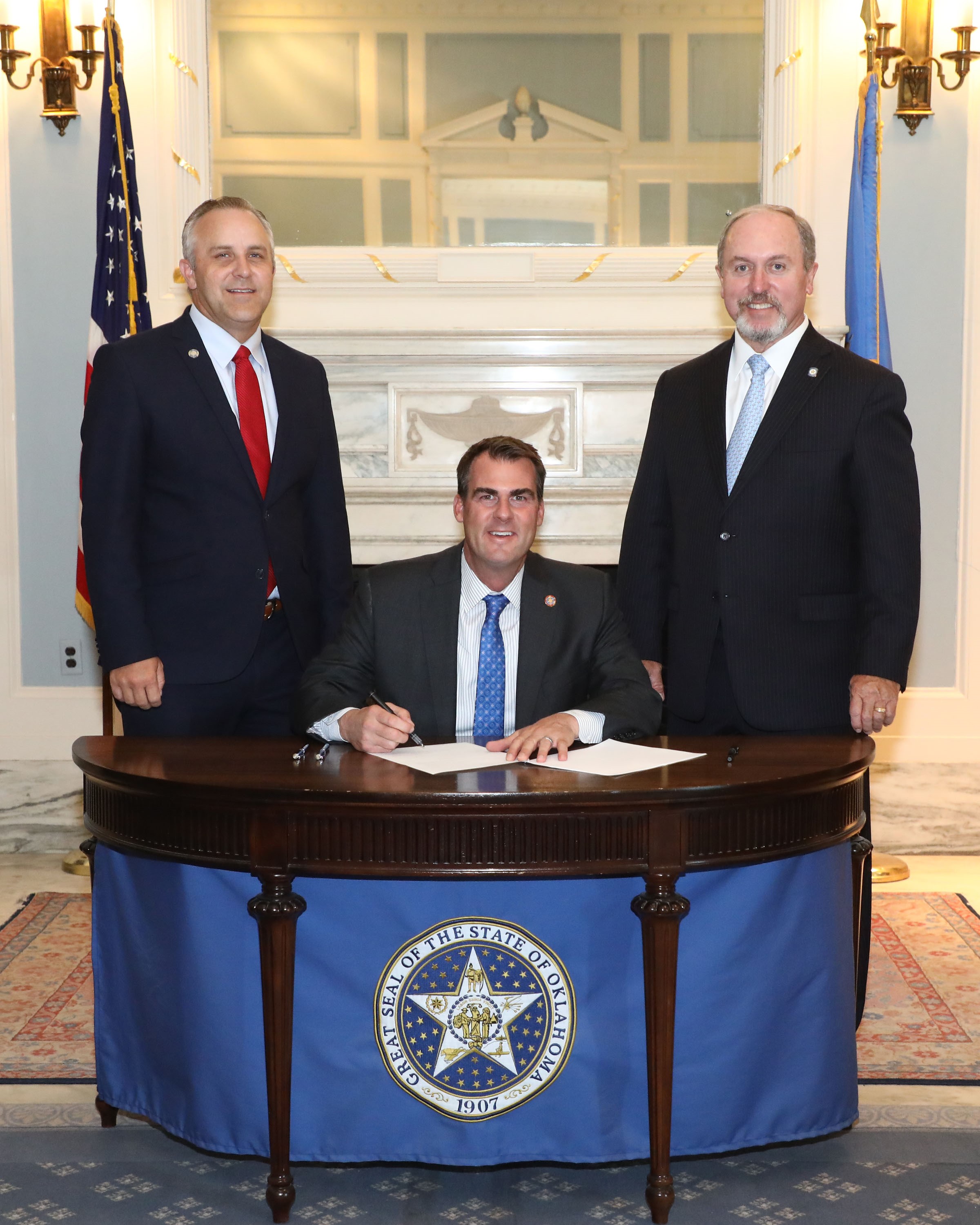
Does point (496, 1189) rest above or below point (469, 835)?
below

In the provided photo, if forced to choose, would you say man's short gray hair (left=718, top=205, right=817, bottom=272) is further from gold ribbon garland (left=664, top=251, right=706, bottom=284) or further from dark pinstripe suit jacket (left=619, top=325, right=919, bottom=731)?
gold ribbon garland (left=664, top=251, right=706, bottom=284)

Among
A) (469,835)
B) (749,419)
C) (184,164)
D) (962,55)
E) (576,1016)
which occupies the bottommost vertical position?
(576,1016)

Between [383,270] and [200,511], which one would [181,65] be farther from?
[200,511]

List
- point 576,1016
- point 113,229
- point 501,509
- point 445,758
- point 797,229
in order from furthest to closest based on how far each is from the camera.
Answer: point 113,229, point 797,229, point 501,509, point 445,758, point 576,1016

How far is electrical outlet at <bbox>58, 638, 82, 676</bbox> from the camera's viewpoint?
5148 mm

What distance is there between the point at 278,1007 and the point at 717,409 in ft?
5.26

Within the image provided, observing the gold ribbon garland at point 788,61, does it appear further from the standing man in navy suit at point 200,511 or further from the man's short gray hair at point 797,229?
the standing man in navy suit at point 200,511

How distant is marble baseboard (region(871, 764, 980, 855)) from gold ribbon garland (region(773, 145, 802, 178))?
91.2 inches

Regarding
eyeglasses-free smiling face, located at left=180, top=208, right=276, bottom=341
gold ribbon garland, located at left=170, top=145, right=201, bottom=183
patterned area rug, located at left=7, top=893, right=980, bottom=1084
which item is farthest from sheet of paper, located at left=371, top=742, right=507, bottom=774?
gold ribbon garland, located at left=170, top=145, right=201, bottom=183

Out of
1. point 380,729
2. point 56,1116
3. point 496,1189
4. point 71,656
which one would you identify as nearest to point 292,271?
point 71,656

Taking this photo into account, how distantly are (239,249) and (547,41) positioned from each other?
277 centimetres

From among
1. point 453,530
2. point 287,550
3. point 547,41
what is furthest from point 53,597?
point 547,41

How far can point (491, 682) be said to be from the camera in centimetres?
275

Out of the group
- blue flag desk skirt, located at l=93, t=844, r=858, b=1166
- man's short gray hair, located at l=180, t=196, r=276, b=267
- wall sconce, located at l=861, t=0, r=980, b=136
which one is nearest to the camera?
blue flag desk skirt, located at l=93, t=844, r=858, b=1166
